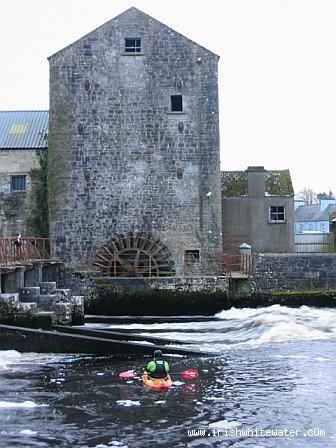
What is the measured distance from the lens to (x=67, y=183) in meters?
30.7

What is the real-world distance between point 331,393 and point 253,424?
93.8 inches

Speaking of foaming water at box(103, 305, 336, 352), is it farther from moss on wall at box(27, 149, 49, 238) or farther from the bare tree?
the bare tree

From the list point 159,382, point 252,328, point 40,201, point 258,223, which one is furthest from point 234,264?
point 159,382

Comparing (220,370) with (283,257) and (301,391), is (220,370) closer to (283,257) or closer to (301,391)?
(301,391)

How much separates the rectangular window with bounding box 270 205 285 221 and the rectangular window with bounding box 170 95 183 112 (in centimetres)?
609

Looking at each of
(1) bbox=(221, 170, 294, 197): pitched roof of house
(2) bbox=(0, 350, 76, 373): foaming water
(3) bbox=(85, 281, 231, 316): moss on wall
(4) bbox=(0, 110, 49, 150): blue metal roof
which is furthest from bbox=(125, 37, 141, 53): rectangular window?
(2) bbox=(0, 350, 76, 373): foaming water

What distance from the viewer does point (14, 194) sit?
32719 millimetres

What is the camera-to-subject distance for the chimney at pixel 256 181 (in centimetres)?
3306

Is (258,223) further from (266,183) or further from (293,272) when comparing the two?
(293,272)

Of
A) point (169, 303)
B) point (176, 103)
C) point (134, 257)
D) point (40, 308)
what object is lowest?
point (169, 303)

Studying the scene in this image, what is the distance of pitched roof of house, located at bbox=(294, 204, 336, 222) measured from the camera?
7569 centimetres

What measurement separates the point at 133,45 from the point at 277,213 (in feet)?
31.3

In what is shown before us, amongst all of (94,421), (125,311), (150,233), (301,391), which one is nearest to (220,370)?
(301,391)

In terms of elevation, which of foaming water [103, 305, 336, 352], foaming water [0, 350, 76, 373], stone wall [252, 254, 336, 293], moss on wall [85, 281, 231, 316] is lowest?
foaming water [0, 350, 76, 373]
